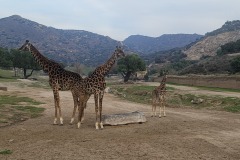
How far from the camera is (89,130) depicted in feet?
51.3

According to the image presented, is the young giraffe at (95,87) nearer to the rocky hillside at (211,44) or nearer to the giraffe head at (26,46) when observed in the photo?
the giraffe head at (26,46)

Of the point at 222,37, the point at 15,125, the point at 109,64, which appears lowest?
the point at 15,125

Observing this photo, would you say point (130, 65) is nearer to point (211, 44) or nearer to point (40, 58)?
point (40, 58)

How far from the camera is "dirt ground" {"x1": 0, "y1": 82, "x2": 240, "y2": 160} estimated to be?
11039 millimetres

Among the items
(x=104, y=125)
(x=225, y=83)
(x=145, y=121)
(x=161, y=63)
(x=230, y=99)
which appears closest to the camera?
(x=104, y=125)

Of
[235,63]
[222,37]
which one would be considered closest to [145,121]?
[235,63]

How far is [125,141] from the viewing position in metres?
12.9

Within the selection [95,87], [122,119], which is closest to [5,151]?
[95,87]

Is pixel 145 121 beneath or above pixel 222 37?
beneath

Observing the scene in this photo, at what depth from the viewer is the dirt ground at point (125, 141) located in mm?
11039

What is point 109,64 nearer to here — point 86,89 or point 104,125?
point 86,89

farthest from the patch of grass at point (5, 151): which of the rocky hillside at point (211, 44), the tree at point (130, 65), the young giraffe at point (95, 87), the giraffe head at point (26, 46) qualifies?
the rocky hillside at point (211, 44)

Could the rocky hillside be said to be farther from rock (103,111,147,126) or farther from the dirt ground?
the dirt ground

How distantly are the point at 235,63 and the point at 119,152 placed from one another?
184 feet
